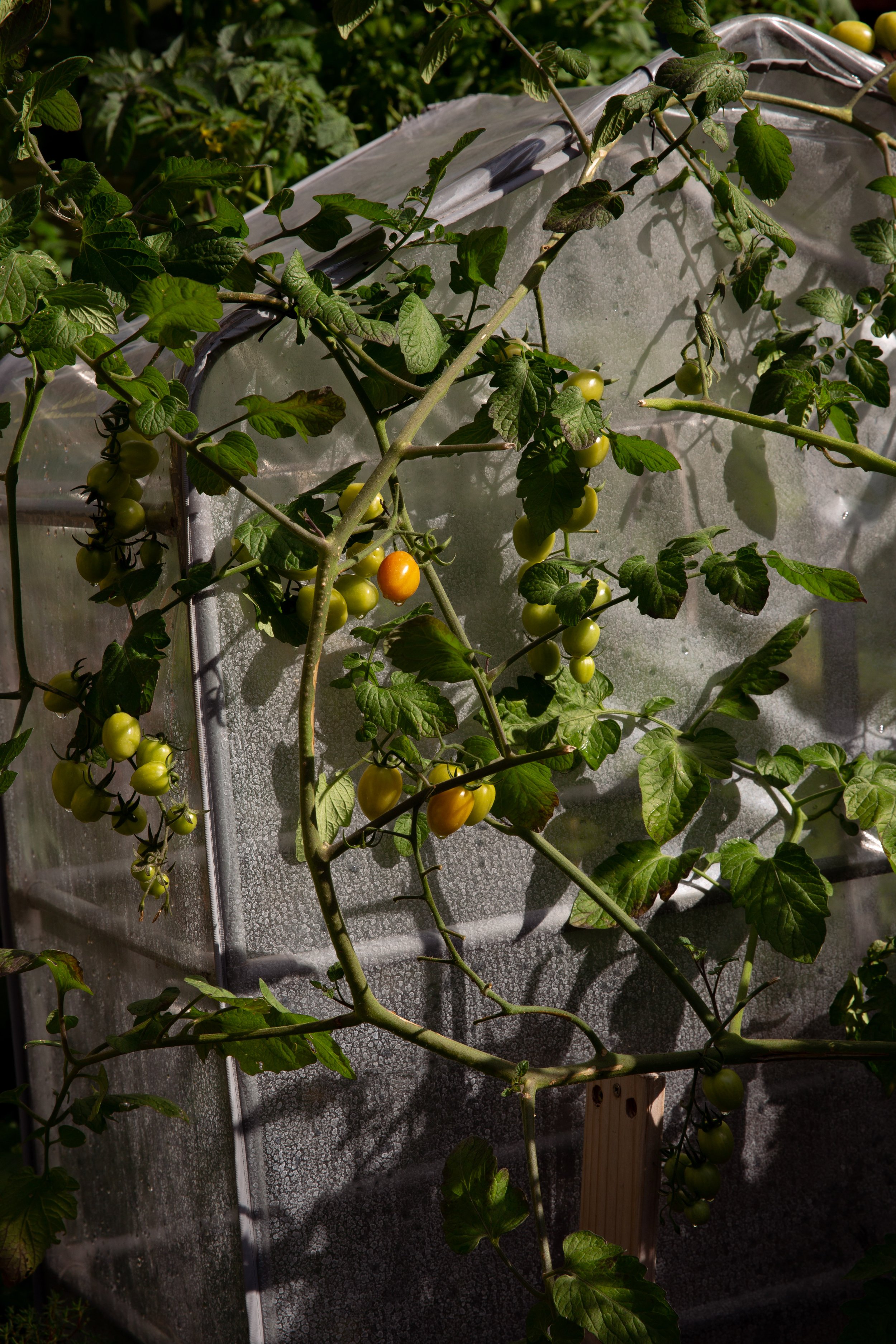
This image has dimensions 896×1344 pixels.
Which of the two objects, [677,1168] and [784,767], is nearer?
[677,1168]

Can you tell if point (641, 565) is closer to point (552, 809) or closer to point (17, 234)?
point (552, 809)

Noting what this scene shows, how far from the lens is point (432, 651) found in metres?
0.82

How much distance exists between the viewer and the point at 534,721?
104 centimetres

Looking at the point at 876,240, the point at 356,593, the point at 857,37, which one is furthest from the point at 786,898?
the point at 857,37

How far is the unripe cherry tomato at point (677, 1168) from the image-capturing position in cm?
105

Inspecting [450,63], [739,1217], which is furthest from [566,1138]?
[450,63]

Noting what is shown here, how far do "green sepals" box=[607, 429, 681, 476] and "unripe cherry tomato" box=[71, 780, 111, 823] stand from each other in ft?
1.80

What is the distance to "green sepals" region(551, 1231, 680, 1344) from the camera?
0.78 m

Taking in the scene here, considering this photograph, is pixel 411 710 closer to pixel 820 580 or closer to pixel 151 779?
pixel 151 779

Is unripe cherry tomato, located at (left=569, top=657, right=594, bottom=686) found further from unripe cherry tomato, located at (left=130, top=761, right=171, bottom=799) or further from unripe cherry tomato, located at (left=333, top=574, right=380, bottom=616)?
unripe cherry tomato, located at (left=130, top=761, right=171, bottom=799)

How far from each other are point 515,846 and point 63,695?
1.59ft

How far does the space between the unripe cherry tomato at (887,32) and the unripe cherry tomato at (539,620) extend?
2.58ft

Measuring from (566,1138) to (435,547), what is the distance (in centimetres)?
66

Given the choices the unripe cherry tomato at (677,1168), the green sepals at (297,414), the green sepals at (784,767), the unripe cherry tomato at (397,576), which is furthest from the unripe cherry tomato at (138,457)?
the unripe cherry tomato at (677,1168)
